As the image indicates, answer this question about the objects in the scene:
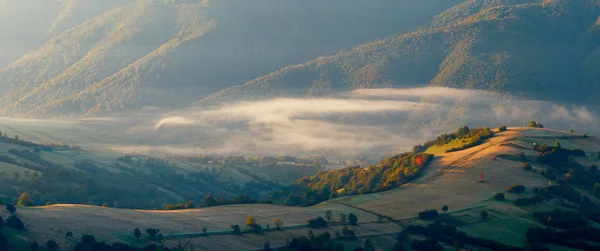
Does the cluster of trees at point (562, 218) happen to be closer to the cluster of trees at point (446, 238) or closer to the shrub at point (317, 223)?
the cluster of trees at point (446, 238)

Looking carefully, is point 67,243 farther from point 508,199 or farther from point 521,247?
point 508,199

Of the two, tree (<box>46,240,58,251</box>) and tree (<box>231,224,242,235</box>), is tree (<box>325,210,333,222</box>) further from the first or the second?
tree (<box>46,240,58,251</box>)

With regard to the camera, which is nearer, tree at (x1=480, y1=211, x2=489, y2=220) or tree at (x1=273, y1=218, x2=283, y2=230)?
tree at (x1=273, y1=218, x2=283, y2=230)

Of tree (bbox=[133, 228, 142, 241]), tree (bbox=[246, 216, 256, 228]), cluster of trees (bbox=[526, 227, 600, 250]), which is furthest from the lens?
cluster of trees (bbox=[526, 227, 600, 250])

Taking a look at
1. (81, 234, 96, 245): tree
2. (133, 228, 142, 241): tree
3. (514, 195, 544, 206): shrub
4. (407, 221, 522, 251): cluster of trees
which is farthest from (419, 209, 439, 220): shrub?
(81, 234, 96, 245): tree

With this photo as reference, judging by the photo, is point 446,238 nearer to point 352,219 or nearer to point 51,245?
point 352,219

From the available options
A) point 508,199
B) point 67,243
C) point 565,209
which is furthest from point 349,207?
point 67,243

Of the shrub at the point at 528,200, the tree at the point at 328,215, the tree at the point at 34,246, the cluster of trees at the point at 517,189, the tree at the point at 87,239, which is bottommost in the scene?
the tree at the point at 34,246

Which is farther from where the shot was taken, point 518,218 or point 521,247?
point 518,218

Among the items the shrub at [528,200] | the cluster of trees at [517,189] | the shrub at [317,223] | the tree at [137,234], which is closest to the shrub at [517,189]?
the cluster of trees at [517,189]
